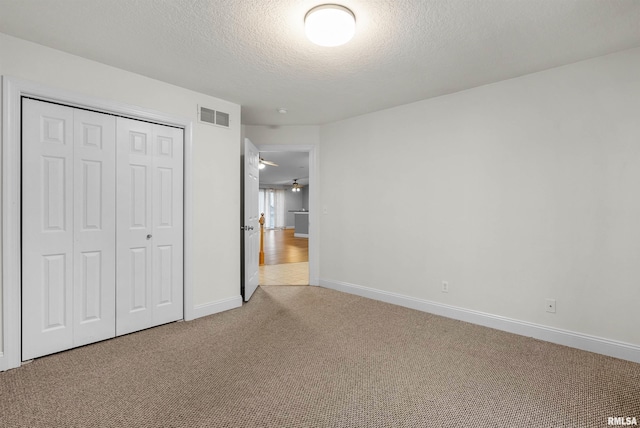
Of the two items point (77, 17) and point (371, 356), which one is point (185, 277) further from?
point (77, 17)

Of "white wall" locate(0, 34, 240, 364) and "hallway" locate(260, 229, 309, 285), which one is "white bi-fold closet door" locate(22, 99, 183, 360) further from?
"hallway" locate(260, 229, 309, 285)

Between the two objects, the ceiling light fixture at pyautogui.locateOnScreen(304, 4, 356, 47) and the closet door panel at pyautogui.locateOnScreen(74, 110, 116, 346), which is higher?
the ceiling light fixture at pyautogui.locateOnScreen(304, 4, 356, 47)

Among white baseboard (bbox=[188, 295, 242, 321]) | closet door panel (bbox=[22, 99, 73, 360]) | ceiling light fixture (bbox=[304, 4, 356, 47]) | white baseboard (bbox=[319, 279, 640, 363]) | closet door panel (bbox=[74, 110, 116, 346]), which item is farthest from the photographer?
white baseboard (bbox=[188, 295, 242, 321])

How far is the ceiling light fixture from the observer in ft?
6.27

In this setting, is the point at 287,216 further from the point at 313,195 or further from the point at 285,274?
the point at 313,195

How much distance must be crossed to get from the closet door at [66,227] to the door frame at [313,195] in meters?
2.35

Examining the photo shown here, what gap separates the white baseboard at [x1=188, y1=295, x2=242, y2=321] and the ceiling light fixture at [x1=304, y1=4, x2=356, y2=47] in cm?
286

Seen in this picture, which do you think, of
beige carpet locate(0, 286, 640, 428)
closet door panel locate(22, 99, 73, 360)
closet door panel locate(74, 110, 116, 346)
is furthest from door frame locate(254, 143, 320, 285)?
closet door panel locate(22, 99, 73, 360)

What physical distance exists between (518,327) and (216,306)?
10.2 ft

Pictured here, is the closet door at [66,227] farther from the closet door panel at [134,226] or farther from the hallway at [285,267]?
the hallway at [285,267]

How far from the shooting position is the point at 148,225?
10.1 feet

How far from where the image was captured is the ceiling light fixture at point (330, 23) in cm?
191

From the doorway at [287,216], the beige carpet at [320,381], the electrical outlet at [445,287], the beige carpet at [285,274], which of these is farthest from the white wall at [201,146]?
the electrical outlet at [445,287]

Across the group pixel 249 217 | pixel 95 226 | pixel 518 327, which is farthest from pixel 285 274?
pixel 518 327
